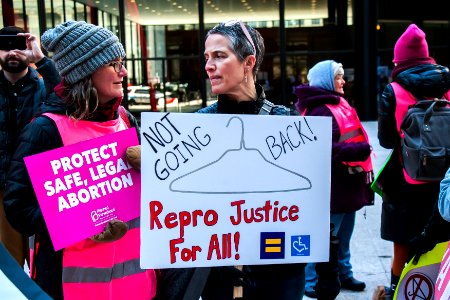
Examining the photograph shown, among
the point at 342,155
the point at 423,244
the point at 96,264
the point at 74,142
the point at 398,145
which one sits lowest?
the point at 423,244

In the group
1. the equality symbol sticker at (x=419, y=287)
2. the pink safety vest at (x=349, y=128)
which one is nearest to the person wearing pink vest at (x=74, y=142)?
the equality symbol sticker at (x=419, y=287)

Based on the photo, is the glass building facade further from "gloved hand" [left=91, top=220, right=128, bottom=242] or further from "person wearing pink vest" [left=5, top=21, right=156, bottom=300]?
"gloved hand" [left=91, top=220, right=128, bottom=242]

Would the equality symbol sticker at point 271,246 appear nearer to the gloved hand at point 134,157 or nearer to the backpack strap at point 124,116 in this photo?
the gloved hand at point 134,157

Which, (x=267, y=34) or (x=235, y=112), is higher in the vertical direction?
(x=267, y=34)

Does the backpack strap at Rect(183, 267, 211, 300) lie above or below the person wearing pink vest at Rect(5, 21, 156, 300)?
below

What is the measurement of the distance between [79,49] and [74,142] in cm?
39

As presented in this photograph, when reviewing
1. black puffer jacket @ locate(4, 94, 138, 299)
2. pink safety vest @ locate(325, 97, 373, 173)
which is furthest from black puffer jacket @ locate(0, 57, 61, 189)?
pink safety vest @ locate(325, 97, 373, 173)

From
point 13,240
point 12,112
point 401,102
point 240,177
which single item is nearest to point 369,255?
point 401,102

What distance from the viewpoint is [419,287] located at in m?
3.24

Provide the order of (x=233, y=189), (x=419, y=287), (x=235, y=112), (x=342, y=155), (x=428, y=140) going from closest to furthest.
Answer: (x=233, y=189) → (x=235, y=112) → (x=419, y=287) → (x=428, y=140) → (x=342, y=155)

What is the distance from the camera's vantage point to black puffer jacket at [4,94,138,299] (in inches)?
Answer: 97.3

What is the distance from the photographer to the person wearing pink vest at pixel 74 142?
8.16ft

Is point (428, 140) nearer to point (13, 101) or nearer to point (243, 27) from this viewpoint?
point (243, 27)

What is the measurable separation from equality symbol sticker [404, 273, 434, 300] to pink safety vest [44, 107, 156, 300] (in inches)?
56.6
